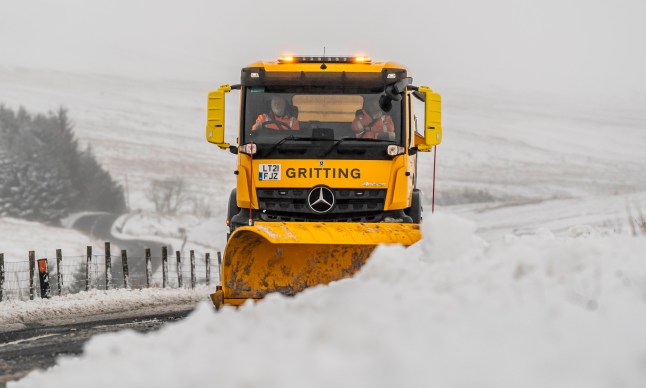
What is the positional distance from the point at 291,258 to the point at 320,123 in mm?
1881

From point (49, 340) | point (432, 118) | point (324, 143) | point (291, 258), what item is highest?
point (432, 118)

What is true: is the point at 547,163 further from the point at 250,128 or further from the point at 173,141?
the point at 250,128

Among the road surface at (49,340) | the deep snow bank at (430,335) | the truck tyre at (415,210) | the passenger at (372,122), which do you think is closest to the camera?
the deep snow bank at (430,335)

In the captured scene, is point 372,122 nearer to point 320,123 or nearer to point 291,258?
point 320,123

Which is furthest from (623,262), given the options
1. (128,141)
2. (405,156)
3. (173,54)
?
(173,54)

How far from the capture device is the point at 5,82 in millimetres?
128250

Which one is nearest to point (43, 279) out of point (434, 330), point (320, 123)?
point (320, 123)

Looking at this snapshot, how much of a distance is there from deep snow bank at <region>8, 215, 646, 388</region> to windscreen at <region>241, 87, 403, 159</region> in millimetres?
5456

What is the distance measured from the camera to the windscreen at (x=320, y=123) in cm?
1047

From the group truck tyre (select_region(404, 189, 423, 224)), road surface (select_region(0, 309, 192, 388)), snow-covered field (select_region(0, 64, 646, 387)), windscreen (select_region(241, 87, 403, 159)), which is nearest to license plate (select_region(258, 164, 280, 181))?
windscreen (select_region(241, 87, 403, 159))

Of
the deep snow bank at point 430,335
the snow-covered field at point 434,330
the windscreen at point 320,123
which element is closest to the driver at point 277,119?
the windscreen at point 320,123

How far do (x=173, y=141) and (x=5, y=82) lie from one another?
34.4 meters

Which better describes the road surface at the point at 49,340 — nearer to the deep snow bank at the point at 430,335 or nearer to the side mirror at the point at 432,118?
the deep snow bank at the point at 430,335

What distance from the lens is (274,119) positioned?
10695 mm
